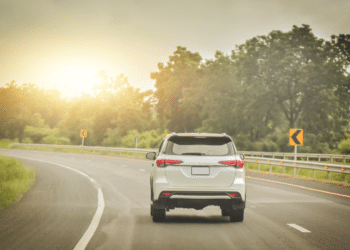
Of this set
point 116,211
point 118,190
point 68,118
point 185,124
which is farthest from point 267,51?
point 68,118

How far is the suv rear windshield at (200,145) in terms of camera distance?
8.88 m

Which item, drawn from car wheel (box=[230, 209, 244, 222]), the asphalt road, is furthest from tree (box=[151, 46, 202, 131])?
car wheel (box=[230, 209, 244, 222])

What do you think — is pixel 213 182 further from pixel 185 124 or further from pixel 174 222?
pixel 185 124

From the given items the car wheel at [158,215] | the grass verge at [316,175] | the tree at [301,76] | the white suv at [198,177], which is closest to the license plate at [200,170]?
the white suv at [198,177]

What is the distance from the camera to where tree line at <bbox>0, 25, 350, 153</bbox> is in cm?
4956

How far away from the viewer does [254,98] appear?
52406 millimetres

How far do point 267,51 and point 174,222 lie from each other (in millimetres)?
45364

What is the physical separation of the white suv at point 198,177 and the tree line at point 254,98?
41.2 metres

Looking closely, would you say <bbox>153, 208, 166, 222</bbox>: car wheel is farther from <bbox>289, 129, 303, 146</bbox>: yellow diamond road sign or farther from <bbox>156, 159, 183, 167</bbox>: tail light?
<bbox>289, 129, 303, 146</bbox>: yellow diamond road sign

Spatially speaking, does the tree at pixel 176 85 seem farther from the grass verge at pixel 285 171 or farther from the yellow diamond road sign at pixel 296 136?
the yellow diamond road sign at pixel 296 136

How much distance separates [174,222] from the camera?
9539 mm

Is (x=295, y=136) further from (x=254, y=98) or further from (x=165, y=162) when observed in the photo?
(x=254, y=98)

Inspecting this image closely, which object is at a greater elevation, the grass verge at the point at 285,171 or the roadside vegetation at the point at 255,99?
the roadside vegetation at the point at 255,99

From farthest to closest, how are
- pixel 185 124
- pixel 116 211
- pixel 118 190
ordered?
pixel 185 124
pixel 118 190
pixel 116 211
